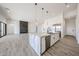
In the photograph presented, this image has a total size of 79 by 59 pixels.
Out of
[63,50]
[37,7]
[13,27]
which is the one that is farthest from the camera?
[13,27]

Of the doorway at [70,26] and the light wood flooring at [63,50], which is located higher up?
the doorway at [70,26]

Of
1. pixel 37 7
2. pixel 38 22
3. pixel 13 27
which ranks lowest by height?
pixel 13 27

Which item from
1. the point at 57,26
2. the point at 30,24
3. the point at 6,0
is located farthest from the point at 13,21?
the point at 6,0

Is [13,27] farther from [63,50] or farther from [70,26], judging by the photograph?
[63,50]

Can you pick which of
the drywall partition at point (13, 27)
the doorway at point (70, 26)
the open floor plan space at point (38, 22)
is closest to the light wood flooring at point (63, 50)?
the open floor plan space at point (38, 22)

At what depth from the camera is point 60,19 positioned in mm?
9555

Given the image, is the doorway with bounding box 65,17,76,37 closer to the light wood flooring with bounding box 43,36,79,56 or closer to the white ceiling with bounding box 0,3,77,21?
the white ceiling with bounding box 0,3,77,21

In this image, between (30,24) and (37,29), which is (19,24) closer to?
(30,24)

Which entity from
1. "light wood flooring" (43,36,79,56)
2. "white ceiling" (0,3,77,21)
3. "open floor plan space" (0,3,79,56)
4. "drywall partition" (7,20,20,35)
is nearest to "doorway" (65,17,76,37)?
"open floor plan space" (0,3,79,56)

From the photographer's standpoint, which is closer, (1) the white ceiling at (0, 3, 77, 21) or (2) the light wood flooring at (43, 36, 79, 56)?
(2) the light wood flooring at (43, 36, 79, 56)

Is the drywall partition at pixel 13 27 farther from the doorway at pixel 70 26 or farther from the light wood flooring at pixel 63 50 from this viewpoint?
the light wood flooring at pixel 63 50

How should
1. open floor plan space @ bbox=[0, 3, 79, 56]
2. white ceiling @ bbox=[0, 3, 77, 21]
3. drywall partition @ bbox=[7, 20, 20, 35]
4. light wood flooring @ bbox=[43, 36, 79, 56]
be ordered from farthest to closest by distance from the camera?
drywall partition @ bbox=[7, 20, 20, 35], open floor plan space @ bbox=[0, 3, 79, 56], white ceiling @ bbox=[0, 3, 77, 21], light wood flooring @ bbox=[43, 36, 79, 56]

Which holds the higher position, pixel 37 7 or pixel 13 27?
pixel 37 7

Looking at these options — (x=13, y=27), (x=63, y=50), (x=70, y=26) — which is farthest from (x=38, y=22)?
(x=63, y=50)
